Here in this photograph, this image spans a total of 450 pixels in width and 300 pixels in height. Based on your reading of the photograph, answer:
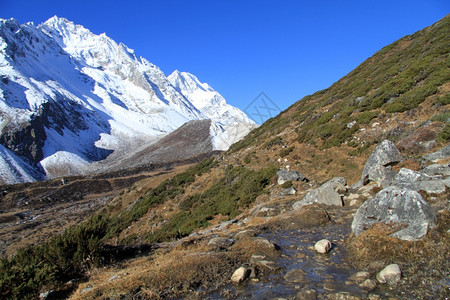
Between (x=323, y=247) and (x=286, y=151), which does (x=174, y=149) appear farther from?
(x=323, y=247)

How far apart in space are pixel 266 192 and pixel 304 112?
1937cm

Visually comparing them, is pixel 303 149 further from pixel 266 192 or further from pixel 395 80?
pixel 395 80

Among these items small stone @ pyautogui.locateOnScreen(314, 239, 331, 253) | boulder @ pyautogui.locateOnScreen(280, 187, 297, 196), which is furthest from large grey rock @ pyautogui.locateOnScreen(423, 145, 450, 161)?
small stone @ pyautogui.locateOnScreen(314, 239, 331, 253)

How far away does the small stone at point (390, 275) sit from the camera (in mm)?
5168

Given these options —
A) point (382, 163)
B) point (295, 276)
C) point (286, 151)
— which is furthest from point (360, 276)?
point (286, 151)

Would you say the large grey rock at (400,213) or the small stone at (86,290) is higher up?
the small stone at (86,290)

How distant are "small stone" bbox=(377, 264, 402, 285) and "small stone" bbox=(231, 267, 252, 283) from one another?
2.74 meters

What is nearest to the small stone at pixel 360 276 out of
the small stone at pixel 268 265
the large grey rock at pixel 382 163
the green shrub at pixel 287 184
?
the small stone at pixel 268 265

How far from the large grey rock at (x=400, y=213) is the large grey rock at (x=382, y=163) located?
14.7ft

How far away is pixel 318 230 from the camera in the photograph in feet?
30.5

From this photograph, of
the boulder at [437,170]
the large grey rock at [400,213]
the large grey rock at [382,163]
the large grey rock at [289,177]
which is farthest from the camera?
the large grey rock at [289,177]

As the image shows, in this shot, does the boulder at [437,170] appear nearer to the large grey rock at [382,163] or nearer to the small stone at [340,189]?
the large grey rock at [382,163]

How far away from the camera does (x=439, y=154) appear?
10.9 meters

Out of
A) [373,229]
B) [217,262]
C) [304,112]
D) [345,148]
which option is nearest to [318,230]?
[373,229]
